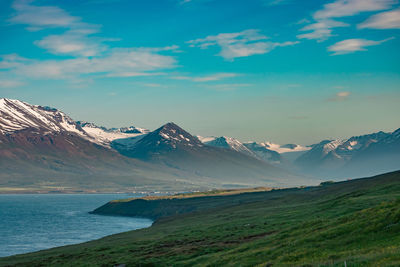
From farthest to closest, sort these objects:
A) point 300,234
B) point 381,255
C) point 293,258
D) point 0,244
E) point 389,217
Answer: point 0,244 → point 300,234 → point 389,217 → point 293,258 → point 381,255

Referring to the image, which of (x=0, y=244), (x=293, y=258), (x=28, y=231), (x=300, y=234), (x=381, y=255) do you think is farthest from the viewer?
(x=28, y=231)

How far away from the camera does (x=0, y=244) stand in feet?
491

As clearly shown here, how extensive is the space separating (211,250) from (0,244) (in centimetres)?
10462

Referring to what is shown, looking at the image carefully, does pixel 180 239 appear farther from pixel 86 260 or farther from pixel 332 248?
pixel 332 248

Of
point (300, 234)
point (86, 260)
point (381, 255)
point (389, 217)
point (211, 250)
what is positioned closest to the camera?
point (381, 255)

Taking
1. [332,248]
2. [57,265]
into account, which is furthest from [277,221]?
[332,248]

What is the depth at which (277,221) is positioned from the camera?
90.9 m

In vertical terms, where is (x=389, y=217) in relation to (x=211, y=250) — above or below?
above

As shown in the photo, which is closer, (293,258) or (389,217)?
(293,258)

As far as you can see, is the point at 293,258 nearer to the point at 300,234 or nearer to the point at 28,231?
the point at 300,234

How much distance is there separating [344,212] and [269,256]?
37.1 meters

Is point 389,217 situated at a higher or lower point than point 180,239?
higher

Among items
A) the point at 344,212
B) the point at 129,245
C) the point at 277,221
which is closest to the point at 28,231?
the point at 129,245

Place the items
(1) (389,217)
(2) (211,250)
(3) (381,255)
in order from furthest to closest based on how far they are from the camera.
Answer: (2) (211,250), (1) (389,217), (3) (381,255)
